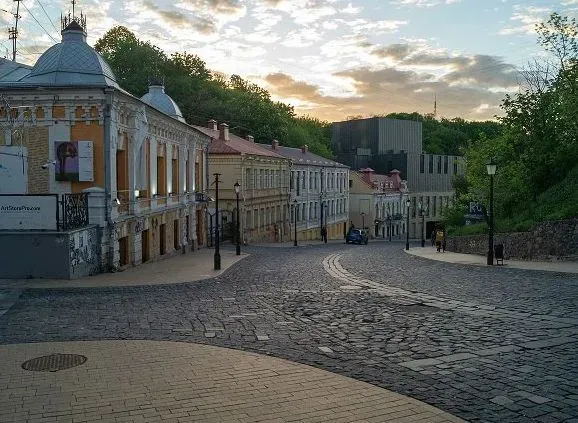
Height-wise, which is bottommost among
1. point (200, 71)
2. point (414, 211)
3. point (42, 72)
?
point (414, 211)

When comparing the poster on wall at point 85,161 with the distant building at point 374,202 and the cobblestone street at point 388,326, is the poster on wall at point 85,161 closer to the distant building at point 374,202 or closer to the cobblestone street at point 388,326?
the cobblestone street at point 388,326

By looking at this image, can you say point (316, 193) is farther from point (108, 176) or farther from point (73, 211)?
point (73, 211)

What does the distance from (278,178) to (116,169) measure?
102ft

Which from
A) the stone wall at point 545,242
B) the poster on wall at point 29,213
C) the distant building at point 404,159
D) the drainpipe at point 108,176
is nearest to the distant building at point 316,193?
the distant building at point 404,159

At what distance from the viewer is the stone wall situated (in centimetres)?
2453

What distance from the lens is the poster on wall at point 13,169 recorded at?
2202 centimetres

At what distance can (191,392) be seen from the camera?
799cm

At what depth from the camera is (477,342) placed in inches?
425

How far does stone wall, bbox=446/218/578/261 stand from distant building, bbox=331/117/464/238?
2043 inches

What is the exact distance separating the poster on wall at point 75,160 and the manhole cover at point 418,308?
1356 centimetres

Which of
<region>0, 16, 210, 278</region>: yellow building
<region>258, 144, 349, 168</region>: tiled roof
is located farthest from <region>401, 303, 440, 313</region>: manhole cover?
<region>258, 144, 349, 168</region>: tiled roof

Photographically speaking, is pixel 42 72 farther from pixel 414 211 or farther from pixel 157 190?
pixel 414 211

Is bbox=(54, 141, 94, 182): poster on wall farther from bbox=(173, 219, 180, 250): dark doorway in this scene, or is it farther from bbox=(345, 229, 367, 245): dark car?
bbox=(345, 229, 367, 245): dark car

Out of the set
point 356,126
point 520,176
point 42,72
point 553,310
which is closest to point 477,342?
point 553,310
